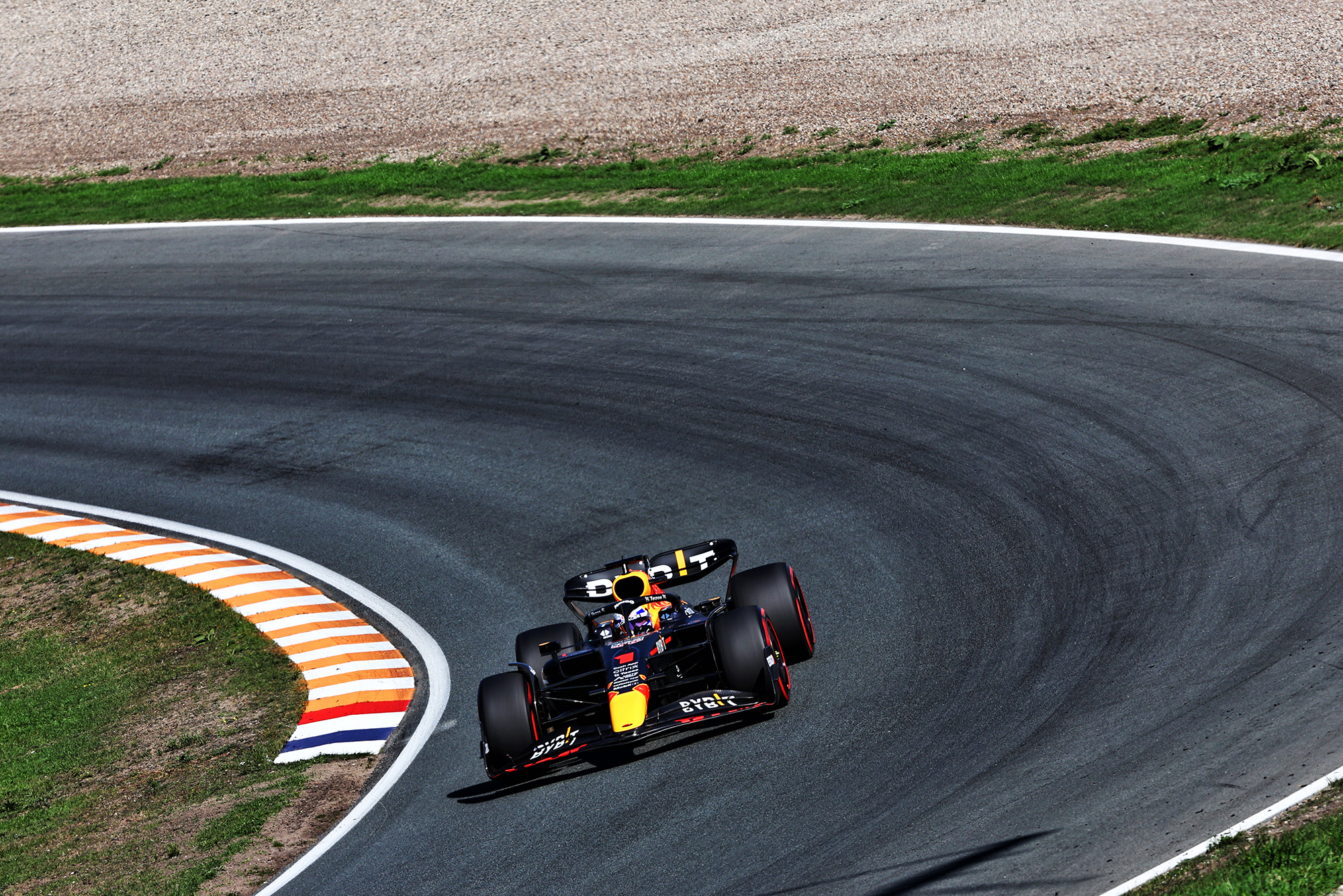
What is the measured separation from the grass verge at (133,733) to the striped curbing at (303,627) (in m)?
0.18

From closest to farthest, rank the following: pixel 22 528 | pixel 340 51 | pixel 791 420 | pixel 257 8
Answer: pixel 791 420 < pixel 22 528 < pixel 340 51 < pixel 257 8

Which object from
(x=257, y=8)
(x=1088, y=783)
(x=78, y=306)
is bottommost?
(x=1088, y=783)

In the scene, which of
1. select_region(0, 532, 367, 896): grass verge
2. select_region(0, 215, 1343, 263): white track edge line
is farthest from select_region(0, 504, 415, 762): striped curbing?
select_region(0, 215, 1343, 263): white track edge line

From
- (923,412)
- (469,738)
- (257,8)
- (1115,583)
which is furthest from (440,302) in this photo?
(257,8)

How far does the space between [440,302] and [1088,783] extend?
1482 cm

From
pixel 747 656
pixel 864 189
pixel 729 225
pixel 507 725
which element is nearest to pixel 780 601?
pixel 747 656

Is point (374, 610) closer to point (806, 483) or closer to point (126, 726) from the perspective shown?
point (126, 726)

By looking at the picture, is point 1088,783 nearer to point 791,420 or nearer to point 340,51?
point 791,420

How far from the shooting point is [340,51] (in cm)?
3431

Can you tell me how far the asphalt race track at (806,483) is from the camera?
350 inches

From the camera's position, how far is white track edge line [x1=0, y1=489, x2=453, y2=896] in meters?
10.1

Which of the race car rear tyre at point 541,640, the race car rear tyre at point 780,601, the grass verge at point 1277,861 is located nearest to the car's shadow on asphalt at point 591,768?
the race car rear tyre at point 780,601

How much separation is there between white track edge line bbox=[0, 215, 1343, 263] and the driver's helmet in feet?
32.7

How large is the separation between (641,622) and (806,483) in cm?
400
